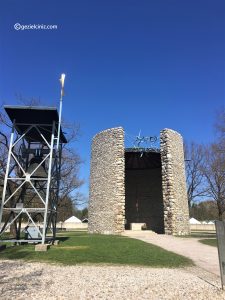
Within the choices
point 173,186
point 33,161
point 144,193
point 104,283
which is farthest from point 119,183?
point 104,283

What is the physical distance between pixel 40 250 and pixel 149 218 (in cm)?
1875

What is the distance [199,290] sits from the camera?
5.22m

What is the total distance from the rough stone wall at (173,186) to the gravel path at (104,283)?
12.4 meters

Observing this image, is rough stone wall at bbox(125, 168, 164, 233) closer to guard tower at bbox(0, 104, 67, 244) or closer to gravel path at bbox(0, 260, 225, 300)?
guard tower at bbox(0, 104, 67, 244)

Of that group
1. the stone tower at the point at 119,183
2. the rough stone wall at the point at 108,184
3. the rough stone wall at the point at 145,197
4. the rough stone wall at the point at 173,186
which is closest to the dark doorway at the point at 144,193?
the rough stone wall at the point at 145,197

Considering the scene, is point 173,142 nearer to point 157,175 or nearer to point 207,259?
point 157,175

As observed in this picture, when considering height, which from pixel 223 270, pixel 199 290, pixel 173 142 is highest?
pixel 173 142

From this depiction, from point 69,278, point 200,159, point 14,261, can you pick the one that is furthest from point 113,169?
point 200,159

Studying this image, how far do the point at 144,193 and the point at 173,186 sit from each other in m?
8.13

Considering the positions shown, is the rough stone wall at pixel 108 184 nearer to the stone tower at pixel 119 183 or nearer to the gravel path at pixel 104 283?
the stone tower at pixel 119 183

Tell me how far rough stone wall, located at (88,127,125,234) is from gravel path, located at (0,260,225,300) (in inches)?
476

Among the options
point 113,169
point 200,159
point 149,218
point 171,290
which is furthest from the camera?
point 200,159

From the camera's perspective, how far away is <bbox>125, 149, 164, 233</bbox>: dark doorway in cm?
2669

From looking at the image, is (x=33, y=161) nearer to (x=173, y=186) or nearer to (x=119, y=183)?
(x=119, y=183)
